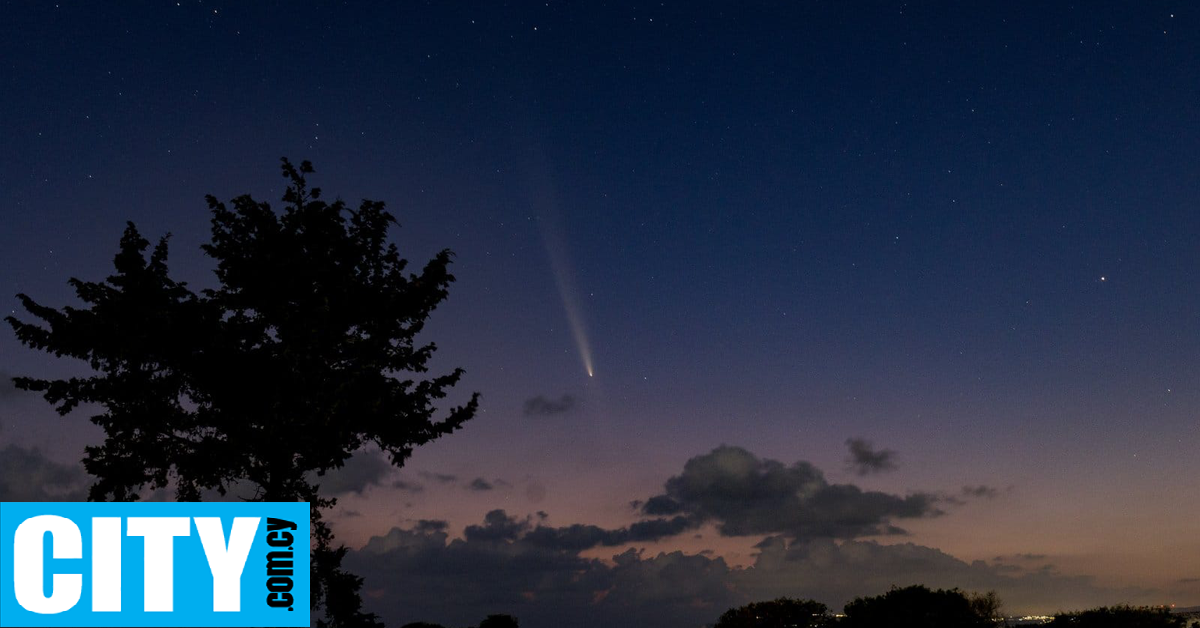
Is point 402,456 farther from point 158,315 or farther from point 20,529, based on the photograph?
point 20,529

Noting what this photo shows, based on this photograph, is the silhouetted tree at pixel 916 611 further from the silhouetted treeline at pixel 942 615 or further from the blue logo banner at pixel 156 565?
the blue logo banner at pixel 156 565

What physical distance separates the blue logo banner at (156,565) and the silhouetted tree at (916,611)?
20.3 m

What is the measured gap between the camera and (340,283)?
28.7 metres

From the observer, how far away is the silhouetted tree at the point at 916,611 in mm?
32844

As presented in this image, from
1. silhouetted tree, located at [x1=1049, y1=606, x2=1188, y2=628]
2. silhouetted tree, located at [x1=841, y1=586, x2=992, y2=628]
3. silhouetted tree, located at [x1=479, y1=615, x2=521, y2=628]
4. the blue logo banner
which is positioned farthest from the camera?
silhouetted tree, located at [x1=479, y1=615, x2=521, y2=628]

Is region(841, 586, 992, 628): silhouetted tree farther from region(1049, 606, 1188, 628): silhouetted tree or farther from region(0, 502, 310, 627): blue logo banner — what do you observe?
region(0, 502, 310, 627): blue logo banner

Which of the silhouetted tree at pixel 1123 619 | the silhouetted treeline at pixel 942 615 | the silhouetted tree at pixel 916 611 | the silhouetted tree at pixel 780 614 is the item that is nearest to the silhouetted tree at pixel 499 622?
the silhouetted treeline at pixel 942 615

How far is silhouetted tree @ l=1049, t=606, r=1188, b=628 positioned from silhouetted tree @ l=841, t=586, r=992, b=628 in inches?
137

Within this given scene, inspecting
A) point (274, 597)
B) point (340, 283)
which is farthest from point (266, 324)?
point (274, 597)

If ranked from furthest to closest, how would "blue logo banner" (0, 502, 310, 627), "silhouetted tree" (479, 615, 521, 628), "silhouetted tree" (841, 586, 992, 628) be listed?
"silhouetted tree" (479, 615, 521, 628) → "silhouetted tree" (841, 586, 992, 628) → "blue logo banner" (0, 502, 310, 627)

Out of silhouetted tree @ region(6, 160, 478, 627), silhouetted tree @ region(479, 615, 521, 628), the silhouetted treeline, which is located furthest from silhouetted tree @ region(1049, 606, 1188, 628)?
silhouetted tree @ region(479, 615, 521, 628)

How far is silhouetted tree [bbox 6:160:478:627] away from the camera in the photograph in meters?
26.1

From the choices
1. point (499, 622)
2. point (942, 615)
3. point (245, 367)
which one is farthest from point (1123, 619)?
point (499, 622)

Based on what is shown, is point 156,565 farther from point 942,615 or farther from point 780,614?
point 780,614
